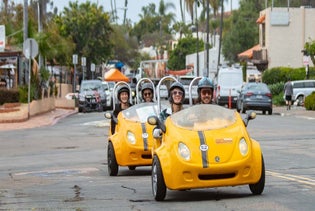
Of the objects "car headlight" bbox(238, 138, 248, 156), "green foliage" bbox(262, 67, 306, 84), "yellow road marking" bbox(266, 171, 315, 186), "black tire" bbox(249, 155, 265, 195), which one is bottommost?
"yellow road marking" bbox(266, 171, 315, 186)

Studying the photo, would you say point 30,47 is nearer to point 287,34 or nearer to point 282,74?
point 282,74

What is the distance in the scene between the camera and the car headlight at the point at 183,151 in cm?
1053

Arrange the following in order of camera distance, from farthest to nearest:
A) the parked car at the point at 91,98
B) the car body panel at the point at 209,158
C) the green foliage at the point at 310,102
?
the parked car at the point at 91,98
the green foliage at the point at 310,102
the car body panel at the point at 209,158

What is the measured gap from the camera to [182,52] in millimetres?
115562

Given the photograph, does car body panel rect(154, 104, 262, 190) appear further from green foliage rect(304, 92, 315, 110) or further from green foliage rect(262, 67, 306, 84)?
green foliage rect(262, 67, 306, 84)

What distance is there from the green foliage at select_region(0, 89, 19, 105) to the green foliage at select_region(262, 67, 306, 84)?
24796mm

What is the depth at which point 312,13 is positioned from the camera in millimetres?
68625

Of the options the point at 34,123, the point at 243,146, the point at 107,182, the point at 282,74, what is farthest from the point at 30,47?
the point at 282,74

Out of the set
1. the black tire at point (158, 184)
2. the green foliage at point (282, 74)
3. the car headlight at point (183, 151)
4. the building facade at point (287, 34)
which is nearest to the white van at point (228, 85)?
the green foliage at point (282, 74)

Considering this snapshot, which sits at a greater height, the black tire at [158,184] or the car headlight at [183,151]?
the car headlight at [183,151]

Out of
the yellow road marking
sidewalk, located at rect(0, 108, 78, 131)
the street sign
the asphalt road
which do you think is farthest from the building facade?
the yellow road marking

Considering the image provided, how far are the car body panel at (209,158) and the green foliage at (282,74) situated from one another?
51.7 metres

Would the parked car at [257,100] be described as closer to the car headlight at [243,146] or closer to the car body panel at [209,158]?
the car body panel at [209,158]

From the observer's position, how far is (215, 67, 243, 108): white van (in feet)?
168
